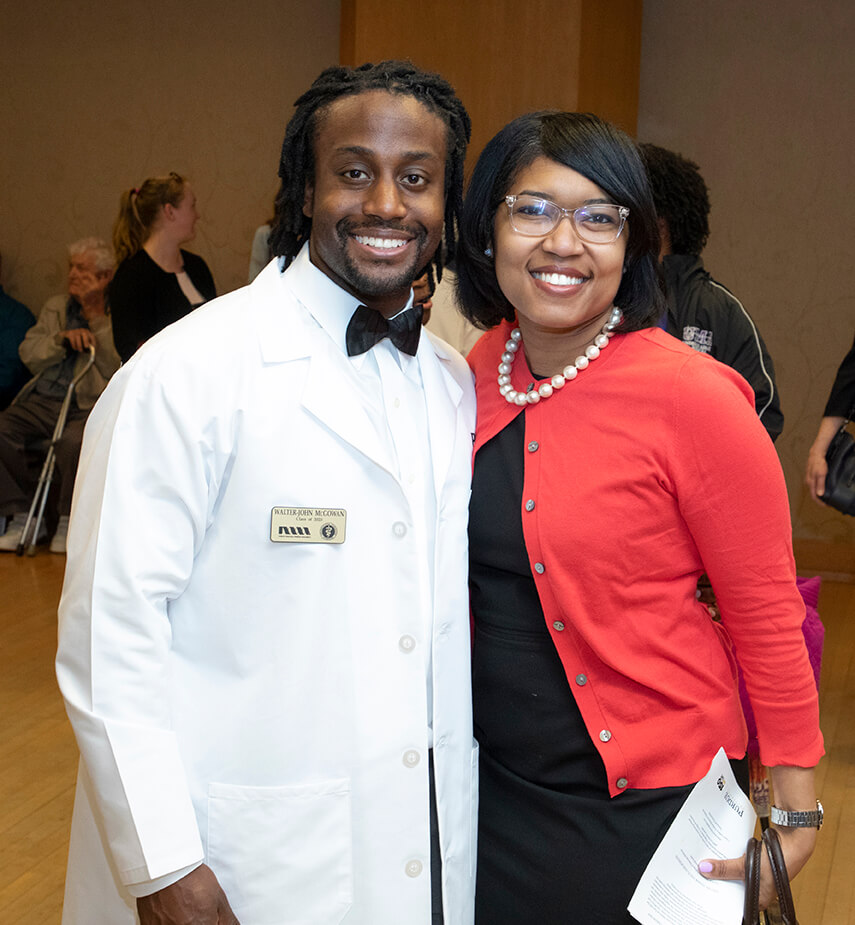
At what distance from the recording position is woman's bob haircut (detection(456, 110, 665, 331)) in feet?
5.57

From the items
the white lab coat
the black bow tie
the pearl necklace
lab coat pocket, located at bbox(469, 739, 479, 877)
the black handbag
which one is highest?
the black bow tie

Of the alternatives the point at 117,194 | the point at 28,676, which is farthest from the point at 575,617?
the point at 117,194

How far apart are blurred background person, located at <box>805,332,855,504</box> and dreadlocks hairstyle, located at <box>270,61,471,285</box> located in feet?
7.37

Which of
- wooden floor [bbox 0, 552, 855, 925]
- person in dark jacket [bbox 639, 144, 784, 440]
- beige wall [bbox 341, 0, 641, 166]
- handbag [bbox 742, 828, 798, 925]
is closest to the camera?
handbag [bbox 742, 828, 798, 925]

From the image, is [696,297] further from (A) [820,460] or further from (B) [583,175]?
(B) [583,175]

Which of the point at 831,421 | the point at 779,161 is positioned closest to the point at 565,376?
the point at 831,421

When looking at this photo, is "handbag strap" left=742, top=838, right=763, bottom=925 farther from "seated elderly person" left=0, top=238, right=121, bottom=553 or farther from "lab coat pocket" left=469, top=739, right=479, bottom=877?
"seated elderly person" left=0, top=238, right=121, bottom=553

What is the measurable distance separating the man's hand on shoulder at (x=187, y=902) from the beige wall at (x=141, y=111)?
21.5 feet

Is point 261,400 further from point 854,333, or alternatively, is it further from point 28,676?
point 854,333

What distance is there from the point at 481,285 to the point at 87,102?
684 cm

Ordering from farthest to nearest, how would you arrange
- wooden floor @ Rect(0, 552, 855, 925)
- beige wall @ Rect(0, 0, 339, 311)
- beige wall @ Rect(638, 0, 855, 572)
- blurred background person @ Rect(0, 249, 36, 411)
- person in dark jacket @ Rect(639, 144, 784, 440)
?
beige wall @ Rect(0, 0, 339, 311) < blurred background person @ Rect(0, 249, 36, 411) < beige wall @ Rect(638, 0, 855, 572) < person in dark jacket @ Rect(639, 144, 784, 440) < wooden floor @ Rect(0, 552, 855, 925)

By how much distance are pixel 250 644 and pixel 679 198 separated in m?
2.45

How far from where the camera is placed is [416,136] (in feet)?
5.67

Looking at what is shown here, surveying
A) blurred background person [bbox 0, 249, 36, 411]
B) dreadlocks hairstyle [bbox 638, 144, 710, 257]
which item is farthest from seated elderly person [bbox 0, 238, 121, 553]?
dreadlocks hairstyle [bbox 638, 144, 710, 257]
